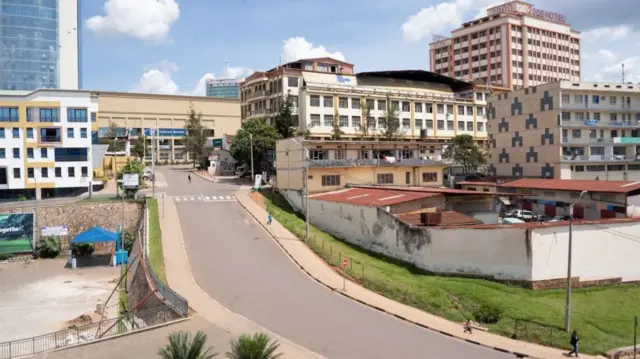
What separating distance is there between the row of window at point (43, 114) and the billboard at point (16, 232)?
1521 cm

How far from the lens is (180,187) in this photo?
65.1 m

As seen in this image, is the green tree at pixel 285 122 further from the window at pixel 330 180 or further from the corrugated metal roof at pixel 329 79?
the window at pixel 330 180

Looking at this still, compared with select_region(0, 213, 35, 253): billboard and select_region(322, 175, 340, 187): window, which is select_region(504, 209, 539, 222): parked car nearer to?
select_region(322, 175, 340, 187): window

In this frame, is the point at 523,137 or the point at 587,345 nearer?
the point at 587,345

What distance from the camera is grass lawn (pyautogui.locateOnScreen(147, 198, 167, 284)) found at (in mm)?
32600

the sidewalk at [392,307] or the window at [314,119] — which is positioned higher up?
the window at [314,119]

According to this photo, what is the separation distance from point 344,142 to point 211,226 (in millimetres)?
17653

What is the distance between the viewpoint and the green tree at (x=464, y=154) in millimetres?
→ 71500

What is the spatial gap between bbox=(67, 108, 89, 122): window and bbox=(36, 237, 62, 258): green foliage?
707 inches

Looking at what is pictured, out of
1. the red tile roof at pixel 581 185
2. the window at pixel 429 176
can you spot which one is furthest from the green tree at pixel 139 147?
the red tile roof at pixel 581 185

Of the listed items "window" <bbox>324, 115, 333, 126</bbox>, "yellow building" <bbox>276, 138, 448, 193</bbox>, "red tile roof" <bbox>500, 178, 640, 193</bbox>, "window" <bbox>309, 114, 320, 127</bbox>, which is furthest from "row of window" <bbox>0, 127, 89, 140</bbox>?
"red tile roof" <bbox>500, 178, 640, 193</bbox>

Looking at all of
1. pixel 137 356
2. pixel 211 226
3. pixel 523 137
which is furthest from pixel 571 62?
pixel 137 356

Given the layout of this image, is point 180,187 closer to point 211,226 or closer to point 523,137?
point 211,226

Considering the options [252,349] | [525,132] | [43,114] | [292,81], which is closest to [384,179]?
[525,132]
